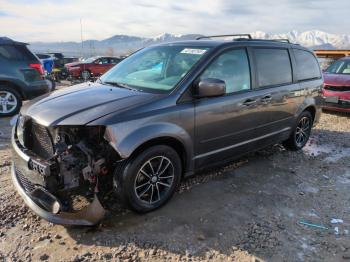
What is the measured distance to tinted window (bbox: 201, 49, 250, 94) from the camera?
13.7 ft

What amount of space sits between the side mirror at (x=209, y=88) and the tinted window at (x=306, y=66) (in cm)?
243

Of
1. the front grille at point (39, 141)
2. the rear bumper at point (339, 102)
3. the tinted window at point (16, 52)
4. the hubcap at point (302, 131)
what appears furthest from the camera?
the rear bumper at point (339, 102)

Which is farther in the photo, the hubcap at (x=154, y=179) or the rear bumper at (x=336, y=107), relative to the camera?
the rear bumper at (x=336, y=107)

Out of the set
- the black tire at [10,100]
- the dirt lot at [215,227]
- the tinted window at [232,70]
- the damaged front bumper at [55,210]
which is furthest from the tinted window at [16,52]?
the tinted window at [232,70]

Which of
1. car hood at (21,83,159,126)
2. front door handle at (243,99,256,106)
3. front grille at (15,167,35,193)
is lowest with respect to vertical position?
front grille at (15,167,35,193)

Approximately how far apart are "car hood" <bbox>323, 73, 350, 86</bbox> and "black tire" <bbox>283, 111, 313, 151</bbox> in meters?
3.40

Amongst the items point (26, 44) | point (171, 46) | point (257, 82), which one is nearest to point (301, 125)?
point (257, 82)

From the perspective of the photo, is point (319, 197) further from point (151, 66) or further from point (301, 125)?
point (151, 66)

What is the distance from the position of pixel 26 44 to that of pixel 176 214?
6.62 metres

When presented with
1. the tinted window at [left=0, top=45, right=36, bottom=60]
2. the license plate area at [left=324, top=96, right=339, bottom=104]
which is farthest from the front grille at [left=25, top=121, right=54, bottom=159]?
the license plate area at [left=324, top=96, right=339, bottom=104]

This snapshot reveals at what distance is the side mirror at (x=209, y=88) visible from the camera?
12.4 ft

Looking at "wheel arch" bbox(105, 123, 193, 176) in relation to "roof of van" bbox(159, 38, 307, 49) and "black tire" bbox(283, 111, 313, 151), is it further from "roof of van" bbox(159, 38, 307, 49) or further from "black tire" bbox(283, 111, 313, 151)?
"black tire" bbox(283, 111, 313, 151)

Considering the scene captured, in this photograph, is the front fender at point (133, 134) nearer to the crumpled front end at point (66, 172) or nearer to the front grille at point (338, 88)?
the crumpled front end at point (66, 172)

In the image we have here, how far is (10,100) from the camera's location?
324 inches
